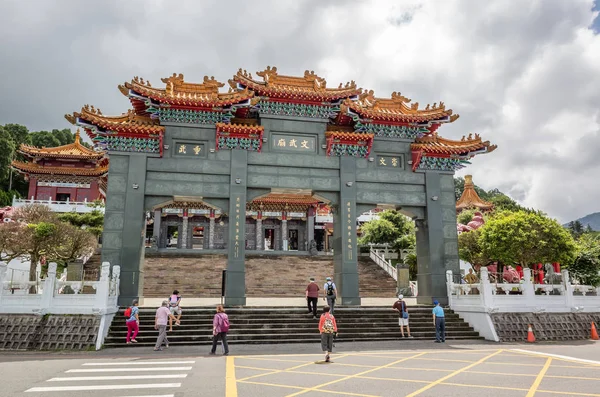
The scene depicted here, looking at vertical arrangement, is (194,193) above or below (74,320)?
above

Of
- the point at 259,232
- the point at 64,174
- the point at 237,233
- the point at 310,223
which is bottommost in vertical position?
the point at 237,233

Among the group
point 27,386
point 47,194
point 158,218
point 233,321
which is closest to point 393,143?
point 233,321

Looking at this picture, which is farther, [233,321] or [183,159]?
[183,159]

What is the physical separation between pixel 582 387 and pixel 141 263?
1340 centimetres

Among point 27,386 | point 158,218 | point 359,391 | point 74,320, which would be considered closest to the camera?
point 359,391

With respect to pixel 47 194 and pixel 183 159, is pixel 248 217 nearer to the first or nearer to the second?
pixel 47 194

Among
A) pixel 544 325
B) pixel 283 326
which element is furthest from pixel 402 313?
pixel 544 325

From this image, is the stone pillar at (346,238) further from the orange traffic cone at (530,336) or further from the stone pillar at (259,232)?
the stone pillar at (259,232)

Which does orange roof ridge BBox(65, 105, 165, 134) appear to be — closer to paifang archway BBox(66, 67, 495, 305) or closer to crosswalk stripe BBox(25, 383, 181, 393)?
paifang archway BBox(66, 67, 495, 305)

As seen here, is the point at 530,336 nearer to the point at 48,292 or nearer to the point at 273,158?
the point at 273,158

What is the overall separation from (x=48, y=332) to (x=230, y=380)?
7535mm

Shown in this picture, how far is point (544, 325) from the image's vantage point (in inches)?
585

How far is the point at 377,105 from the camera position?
18969mm

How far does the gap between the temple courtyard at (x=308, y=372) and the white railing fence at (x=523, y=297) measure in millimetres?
2363
